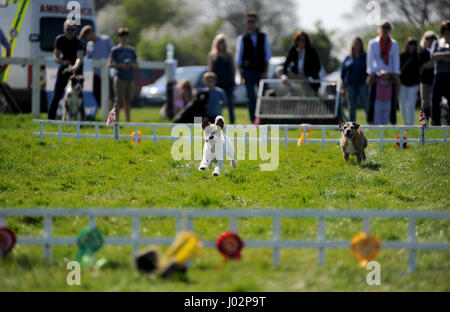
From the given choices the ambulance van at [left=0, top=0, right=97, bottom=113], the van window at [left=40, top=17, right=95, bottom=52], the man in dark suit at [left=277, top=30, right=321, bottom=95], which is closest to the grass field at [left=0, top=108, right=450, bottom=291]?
the man in dark suit at [left=277, top=30, right=321, bottom=95]

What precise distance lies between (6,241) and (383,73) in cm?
824

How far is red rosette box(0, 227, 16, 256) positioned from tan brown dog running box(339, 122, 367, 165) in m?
5.11

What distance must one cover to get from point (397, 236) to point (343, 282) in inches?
45.8

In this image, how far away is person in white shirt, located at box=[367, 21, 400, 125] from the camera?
1198cm

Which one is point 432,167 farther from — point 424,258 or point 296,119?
point 296,119

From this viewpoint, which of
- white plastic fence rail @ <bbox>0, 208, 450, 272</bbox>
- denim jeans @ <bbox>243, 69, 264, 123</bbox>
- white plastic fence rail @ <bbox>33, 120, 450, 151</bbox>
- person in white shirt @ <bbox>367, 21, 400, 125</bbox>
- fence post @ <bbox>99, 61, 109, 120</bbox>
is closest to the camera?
white plastic fence rail @ <bbox>0, 208, 450, 272</bbox>

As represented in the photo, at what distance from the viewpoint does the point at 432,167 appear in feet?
29.5

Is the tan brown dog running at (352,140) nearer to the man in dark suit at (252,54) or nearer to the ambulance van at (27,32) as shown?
the man in dark suit at (252,54)

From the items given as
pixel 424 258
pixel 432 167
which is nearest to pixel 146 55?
pixel 432 167

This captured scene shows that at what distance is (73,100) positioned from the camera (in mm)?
13375

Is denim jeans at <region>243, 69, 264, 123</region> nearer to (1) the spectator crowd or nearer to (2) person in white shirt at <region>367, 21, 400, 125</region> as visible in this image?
(1) the spectator crowd

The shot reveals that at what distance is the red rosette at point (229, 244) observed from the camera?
16.7 ft

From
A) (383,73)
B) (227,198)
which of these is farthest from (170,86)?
(227,198)

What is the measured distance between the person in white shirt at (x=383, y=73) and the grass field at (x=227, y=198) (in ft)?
4.20
